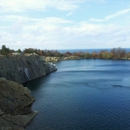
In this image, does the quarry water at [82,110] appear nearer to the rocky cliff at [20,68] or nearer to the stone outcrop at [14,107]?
the stone outcrop at [14,107]

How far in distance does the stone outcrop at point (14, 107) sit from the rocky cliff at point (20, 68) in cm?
2536

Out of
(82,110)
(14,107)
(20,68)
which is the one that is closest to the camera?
(82,110)

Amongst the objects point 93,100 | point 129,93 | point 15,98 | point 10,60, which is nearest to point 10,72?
point 10,60

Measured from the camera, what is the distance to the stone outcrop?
36.0 meters

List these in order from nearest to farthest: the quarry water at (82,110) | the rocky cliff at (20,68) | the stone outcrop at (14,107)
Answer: the stone outcrop at (14,107)
the quarry water at (82,110)
the rocky cliff at (20,68)

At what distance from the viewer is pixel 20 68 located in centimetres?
8981

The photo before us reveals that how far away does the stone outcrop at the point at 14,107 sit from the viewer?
118 feet

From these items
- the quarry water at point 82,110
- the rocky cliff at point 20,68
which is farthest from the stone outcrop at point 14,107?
the rocky cliff at point 20,68

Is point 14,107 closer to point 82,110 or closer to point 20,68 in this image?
point 82,110

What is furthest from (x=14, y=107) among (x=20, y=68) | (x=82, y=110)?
(x=20, y=68)

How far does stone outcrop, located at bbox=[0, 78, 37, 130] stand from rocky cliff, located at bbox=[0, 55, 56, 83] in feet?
83.2

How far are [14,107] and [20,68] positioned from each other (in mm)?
45560

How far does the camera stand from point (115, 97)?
186 feet

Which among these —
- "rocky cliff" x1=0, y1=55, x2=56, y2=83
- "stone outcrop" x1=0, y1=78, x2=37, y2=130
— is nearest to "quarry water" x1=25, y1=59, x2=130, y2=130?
"stone outcrop" x1=0, y1=78, x2=37, y2=130
